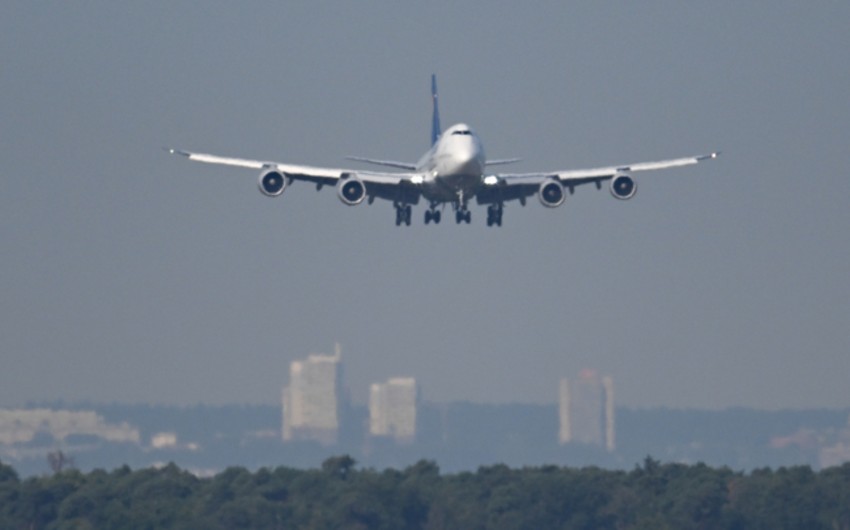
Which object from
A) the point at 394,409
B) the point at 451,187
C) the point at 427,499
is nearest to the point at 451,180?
the point at 451,187

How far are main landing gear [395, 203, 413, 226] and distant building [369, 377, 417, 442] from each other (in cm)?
5379

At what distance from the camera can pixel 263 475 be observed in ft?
349

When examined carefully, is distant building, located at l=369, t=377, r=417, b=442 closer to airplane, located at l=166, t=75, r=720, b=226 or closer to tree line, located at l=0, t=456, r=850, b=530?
tree line, located at l=0, t=456, r=850, b=530

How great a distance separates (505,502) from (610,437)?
160ft

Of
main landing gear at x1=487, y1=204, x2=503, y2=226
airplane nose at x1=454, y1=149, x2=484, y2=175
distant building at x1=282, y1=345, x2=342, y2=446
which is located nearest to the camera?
airplane nose at x1=454, y1=149, x2=484, y2=175

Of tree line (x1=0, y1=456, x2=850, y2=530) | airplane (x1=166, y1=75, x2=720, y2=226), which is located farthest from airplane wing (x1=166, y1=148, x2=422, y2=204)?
tree line (x1=0, y1=456, x2=850, y2=530)

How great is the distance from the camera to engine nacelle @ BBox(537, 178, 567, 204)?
77956 mm

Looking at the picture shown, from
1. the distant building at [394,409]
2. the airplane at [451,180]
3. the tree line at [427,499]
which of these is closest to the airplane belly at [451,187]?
the airplane at [451,180]

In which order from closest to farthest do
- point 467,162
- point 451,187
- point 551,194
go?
point 467,162 < point 451,187 < point 551,194

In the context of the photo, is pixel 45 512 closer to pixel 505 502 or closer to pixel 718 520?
pixel 505 502

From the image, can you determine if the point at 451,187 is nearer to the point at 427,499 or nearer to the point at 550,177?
the point at 550,177

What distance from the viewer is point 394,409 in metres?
136

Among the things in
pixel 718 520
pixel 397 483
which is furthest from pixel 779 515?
pixel 397 483

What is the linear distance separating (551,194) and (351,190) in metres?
8.60
